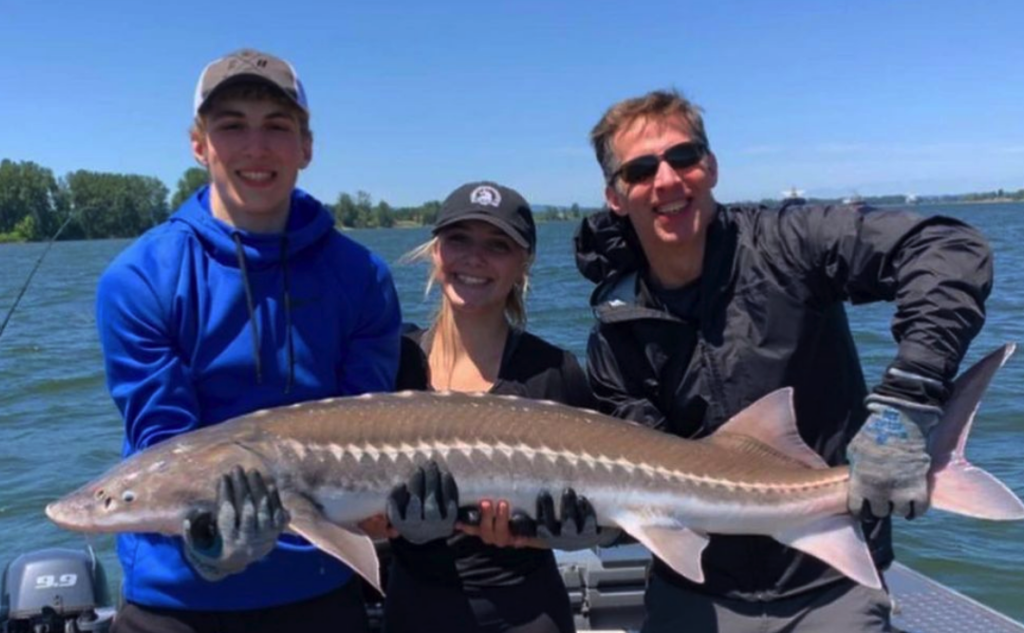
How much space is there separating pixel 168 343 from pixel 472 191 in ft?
4.40

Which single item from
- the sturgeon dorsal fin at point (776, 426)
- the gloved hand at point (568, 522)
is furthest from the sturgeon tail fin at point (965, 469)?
the gloved hand at point (568, 522)

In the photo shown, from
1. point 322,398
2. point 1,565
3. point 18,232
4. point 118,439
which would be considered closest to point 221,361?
point 322,398

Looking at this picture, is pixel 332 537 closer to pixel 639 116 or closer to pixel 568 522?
pixel 568 522

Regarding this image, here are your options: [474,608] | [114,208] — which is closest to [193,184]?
[114,208]

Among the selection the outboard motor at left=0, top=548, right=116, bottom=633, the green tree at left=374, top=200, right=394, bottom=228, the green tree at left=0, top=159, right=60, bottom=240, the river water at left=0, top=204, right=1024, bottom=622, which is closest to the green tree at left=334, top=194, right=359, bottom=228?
the green tree at left=374, top=200, right=394, bottom=228

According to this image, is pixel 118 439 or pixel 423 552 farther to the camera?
pixel 118 439

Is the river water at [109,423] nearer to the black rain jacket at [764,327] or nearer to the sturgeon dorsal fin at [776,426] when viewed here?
the black rain jacket at [764,327]

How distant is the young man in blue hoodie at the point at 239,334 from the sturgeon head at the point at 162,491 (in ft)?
0.27

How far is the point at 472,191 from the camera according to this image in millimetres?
4129

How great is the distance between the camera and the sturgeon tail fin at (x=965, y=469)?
3.22m

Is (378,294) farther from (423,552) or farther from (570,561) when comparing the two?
(570,561)

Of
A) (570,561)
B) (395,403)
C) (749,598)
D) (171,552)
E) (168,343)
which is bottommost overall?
(570,561)

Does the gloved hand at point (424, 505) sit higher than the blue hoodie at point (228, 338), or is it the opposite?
the blue hoodie at point (228, 338)

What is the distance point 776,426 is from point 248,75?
204cm
